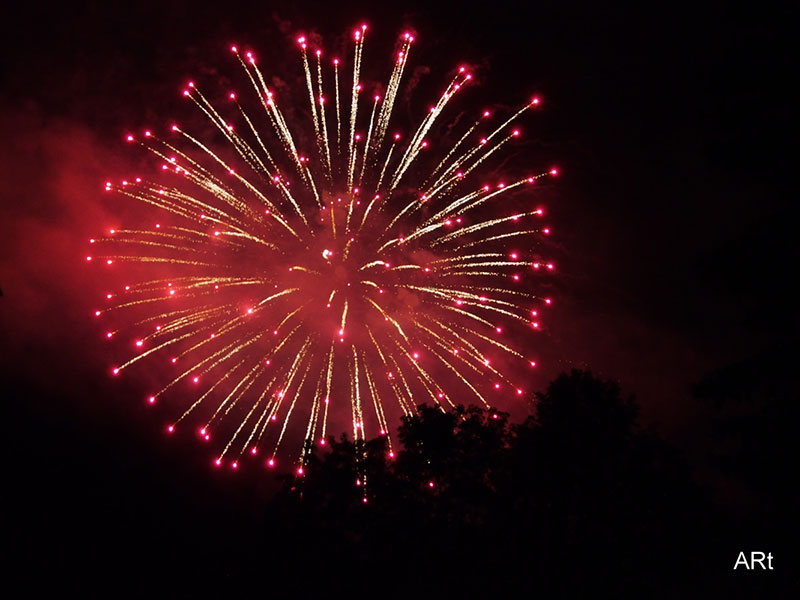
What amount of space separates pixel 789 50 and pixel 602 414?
12.1 metres

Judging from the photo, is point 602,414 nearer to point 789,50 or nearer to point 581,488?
point 581,488

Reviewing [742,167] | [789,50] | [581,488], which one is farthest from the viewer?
[581,488]

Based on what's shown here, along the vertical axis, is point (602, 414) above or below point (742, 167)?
above

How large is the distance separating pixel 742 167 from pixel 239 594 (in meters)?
16.4

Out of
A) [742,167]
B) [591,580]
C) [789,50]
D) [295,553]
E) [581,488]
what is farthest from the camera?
[295,553]

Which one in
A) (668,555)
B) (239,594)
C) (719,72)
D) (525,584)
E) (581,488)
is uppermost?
(719,72)

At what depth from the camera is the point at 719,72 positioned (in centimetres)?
762

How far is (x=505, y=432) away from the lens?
691 inches

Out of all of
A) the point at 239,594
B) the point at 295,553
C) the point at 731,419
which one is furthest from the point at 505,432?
the point at 731,419

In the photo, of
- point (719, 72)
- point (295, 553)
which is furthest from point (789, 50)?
point (295, 553)

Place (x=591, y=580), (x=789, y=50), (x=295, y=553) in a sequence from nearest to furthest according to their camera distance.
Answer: (x=789, y=50), (x=591, y=580), (x=295, y=553)

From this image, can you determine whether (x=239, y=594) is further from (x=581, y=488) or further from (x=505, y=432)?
(x=581, y=488)

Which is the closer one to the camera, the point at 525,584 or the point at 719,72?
the point at 719,72

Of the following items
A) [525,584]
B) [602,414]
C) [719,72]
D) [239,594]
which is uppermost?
[602,414]
